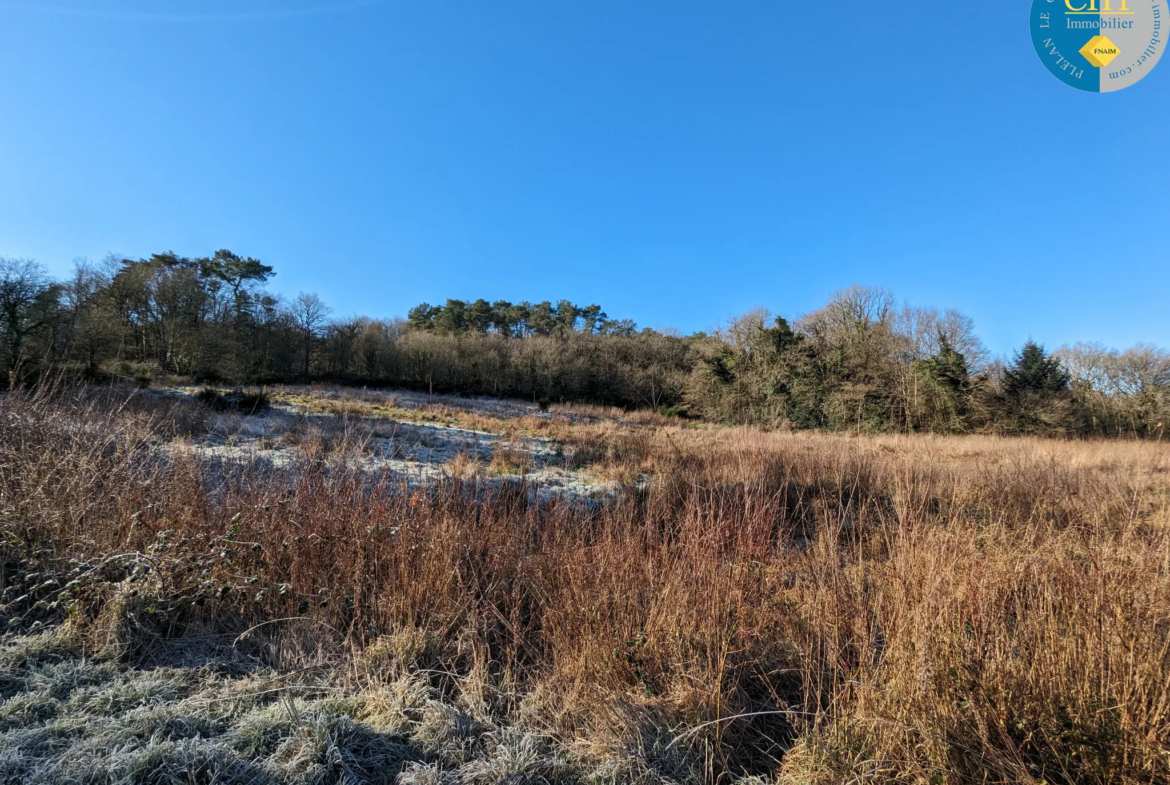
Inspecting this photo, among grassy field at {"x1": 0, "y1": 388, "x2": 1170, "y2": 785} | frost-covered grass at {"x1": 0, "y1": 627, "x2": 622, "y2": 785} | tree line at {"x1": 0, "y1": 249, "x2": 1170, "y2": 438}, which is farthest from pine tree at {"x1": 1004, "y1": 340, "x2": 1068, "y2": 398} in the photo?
frost-covered grass at {"x1": 0, "y1": 627, "x2": 622, "y2": 785}

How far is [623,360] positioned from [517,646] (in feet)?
123

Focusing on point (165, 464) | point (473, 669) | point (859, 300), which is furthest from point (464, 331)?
point (473, 669)

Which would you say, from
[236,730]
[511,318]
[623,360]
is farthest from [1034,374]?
[511,318]

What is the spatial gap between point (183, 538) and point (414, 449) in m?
6.67

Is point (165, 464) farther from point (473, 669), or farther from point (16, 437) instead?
point (473, 669)

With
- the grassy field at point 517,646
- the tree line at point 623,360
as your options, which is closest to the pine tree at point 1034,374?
the tree line at point 623,360

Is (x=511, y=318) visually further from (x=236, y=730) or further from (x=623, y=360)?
(x=236, y=730)

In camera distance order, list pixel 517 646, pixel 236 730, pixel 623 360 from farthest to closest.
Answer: pixel 623 360 < pixel 517 646 < pixel 236 730

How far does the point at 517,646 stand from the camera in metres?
A: 2.49

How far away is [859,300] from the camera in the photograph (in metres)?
23.6

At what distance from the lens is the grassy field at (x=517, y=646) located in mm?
1630

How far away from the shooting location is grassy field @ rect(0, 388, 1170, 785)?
5.35 ft

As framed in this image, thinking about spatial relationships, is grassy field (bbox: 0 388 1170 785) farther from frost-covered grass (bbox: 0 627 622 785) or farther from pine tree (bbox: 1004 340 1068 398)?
pine tree (bbox: 1004 340 1068 398)

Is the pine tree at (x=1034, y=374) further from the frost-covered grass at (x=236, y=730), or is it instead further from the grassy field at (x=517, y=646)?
the frost-covered grass at (x=236, y=730)
